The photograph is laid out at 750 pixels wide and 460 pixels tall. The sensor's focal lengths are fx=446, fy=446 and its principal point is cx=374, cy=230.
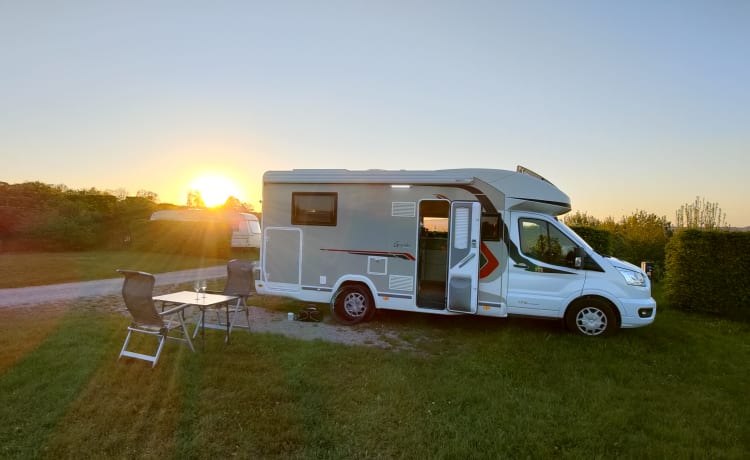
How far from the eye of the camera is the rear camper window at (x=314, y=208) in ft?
26.6

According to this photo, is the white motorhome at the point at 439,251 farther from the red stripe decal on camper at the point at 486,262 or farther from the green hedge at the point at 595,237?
the green hedge at the point at 595,237

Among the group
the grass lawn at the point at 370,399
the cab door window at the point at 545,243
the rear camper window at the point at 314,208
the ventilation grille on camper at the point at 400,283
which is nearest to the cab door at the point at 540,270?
the cab door window at the point at 545,243

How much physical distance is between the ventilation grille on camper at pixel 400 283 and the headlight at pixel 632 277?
10.9ft

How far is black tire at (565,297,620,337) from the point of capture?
7129 millimetres

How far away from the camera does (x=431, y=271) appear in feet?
27.9

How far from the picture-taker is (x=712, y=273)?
31.7ft

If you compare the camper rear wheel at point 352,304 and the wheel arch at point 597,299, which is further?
the camper rear wheel at point 352,304

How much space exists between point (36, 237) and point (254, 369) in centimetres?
2283

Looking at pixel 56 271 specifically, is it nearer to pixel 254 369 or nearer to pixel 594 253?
pixel 254 369

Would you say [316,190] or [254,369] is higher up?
[316,190]

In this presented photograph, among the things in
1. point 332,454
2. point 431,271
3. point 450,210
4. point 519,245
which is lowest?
point 332,454

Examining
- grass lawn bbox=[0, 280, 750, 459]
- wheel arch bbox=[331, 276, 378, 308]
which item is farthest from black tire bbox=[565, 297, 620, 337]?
wheel arch bbox=[331, 276, 378, 308]

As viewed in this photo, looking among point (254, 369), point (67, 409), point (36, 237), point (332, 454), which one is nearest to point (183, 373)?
point (254, 369)

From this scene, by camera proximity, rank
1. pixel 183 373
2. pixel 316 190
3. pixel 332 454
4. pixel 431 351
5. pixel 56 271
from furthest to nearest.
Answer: pixel 56 271 < pixel 316 190 < pixel 431 351 < pixel 183 373 < pixel 332 454
